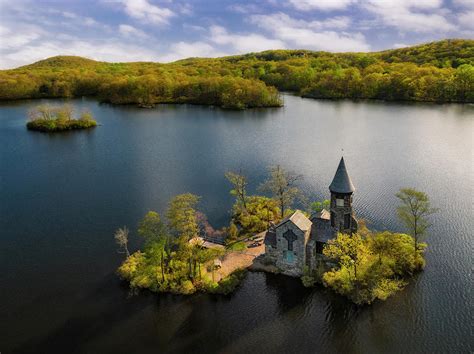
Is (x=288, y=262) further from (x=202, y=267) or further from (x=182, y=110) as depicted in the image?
(x=182, y=110)

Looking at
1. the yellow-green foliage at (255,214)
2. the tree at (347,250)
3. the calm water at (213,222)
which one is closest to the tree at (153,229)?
the calm water at (213,222)

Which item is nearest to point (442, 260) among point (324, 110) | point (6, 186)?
point (6, 186)

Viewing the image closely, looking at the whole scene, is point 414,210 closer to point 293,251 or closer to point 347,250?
point 347,250

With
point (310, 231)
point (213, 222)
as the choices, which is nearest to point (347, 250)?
point (310, 231)

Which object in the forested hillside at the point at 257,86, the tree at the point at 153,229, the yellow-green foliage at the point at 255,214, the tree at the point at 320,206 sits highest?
the forested hillside at the point at 257,86

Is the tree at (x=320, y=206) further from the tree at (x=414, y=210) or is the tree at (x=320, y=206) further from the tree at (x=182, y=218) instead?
the tree at (x=182, y=218)

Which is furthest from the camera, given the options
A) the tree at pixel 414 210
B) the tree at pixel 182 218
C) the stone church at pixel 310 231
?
the tree at pixel 414 210
